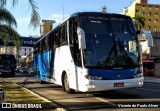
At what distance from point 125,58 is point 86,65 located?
157 centimetres

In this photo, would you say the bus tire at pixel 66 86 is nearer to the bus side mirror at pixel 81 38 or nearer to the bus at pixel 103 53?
the bus at pixel 103 53

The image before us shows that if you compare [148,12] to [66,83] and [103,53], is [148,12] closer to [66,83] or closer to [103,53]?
[66,83]

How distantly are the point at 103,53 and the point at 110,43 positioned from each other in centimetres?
52

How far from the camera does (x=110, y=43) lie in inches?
579

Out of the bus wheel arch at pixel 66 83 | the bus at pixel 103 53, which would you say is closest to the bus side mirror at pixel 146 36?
the bus at pixel 103 53

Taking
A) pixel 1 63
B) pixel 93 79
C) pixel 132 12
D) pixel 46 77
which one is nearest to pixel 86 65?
pixel 93 79

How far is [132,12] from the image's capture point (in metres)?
124

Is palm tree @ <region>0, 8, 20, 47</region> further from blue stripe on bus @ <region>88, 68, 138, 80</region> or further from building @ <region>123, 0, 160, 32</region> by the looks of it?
building @ <region>123, 0, 160, 32</region>

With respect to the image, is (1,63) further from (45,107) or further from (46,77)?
(45,107)

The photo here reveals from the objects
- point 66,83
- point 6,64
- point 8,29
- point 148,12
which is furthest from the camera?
point 148,12

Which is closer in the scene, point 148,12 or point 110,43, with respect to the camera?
point 110,43

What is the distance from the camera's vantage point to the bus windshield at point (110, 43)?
570 inches

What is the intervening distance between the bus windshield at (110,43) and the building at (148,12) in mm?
108611

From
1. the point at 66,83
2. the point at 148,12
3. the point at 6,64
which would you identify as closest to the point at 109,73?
the point at 66,83
